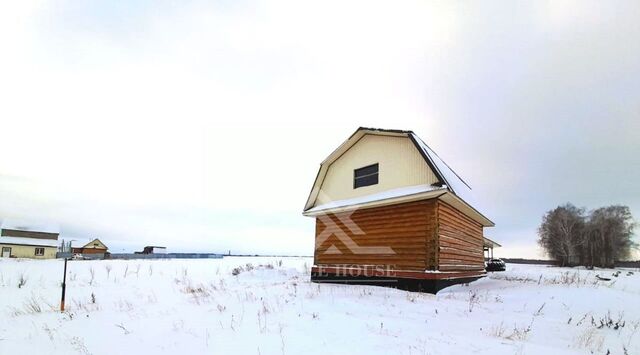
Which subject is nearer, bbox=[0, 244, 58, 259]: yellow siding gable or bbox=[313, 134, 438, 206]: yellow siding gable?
bbox=[313, 134, 438, 206]: yellow siding gable

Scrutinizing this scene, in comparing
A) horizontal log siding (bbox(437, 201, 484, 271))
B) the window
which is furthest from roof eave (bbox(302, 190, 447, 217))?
the window

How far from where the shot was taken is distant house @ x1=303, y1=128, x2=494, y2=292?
11.3 meters

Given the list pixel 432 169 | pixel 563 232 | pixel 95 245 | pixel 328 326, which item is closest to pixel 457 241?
pixel 432 169

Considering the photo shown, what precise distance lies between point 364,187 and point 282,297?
6602mm

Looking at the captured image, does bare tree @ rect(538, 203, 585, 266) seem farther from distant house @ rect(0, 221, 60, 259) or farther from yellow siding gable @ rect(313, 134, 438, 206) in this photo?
distant house @ rect(0, 221, 60, 259)

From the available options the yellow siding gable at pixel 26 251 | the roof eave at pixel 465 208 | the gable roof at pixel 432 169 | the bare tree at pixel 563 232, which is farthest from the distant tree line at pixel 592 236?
the yellow siding gable at pixel 26 251

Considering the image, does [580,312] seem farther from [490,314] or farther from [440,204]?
[440,204]

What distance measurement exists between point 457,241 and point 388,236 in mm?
3187

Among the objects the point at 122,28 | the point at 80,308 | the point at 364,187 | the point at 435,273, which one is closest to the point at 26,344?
the point at 80,308

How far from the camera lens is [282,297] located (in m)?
8.81

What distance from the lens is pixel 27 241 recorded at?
4944cm

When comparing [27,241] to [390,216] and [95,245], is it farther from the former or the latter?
[390,216]

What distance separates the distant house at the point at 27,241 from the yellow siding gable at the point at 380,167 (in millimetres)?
54038

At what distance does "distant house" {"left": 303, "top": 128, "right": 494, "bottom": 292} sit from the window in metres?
0.04
